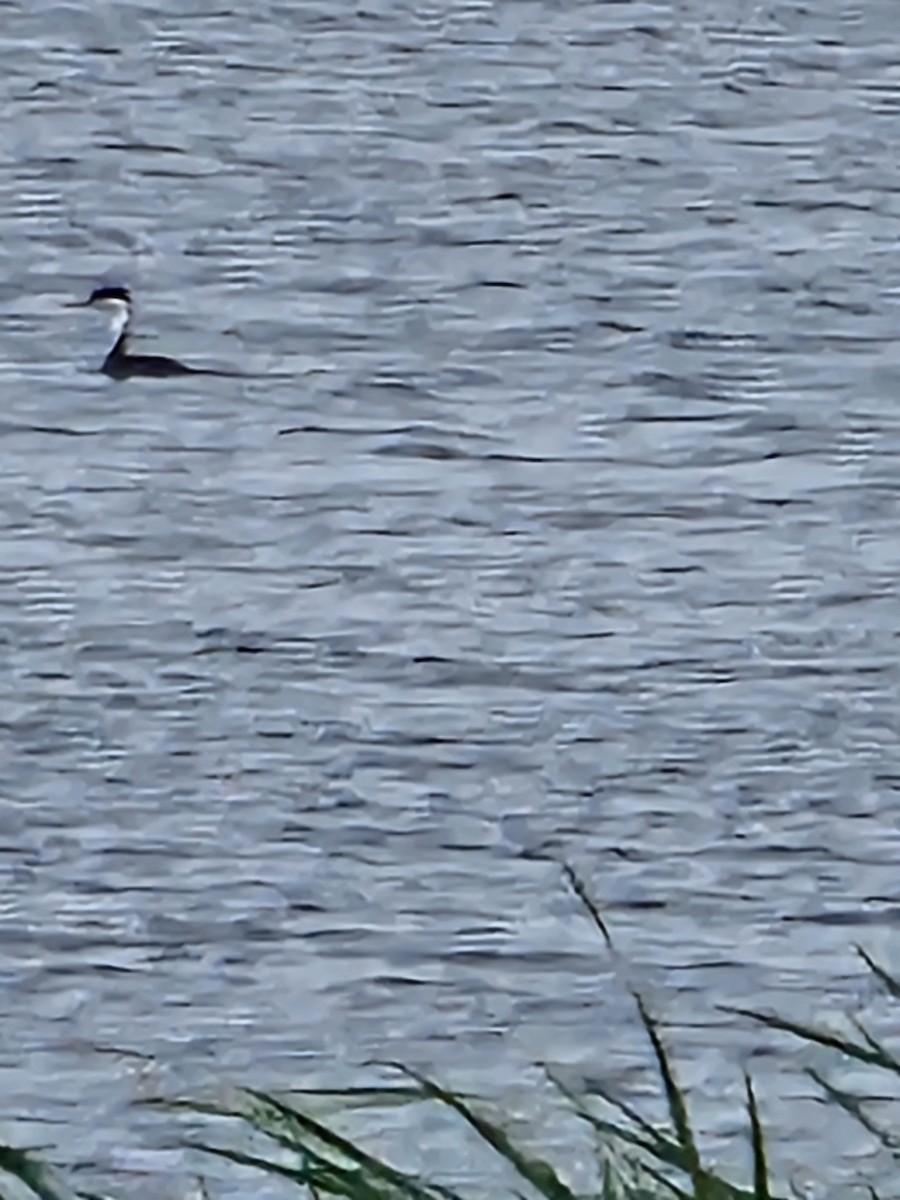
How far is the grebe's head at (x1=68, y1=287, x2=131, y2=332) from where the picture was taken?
1.70 metres

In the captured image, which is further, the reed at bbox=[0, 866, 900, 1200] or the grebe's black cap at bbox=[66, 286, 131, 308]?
the grebe's black cap at bbox=[66, 286, 131, 308]

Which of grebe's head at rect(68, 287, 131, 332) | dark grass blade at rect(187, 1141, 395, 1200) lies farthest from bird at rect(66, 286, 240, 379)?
dark grass blade at rect(187, 1141, 395, 1200)

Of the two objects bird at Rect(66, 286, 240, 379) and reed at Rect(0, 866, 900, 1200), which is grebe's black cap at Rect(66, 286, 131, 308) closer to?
bird at Rect(66, 286, 240, 379)

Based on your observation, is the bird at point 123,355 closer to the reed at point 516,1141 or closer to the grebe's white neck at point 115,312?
the grebe's white neck at point 115,312

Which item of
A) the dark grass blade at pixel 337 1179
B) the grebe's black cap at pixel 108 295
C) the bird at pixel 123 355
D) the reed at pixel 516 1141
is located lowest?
the reed at pixel 516 1141

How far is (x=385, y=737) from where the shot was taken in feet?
5.65

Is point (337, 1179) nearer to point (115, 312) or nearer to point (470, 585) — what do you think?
point (470, 585)

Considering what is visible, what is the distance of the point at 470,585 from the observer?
5.64 ft

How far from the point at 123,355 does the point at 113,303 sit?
4 centimetres

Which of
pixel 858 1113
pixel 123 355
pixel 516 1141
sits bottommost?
pixel 516 1141

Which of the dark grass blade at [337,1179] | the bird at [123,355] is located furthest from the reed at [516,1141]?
the bird at [123,355]

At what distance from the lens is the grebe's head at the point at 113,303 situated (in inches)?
66.9

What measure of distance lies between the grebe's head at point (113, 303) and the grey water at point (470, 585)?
1cm

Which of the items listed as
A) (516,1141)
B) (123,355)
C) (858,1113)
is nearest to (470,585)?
(123,355)
